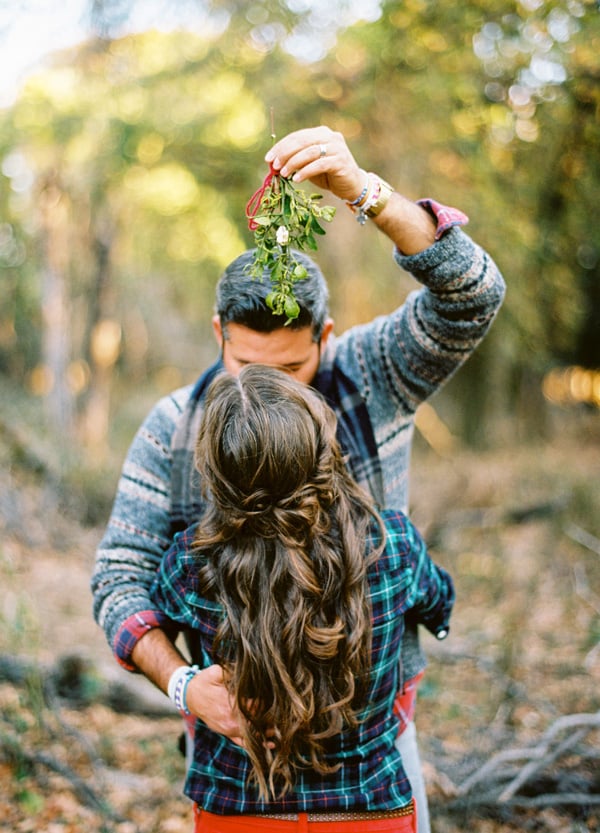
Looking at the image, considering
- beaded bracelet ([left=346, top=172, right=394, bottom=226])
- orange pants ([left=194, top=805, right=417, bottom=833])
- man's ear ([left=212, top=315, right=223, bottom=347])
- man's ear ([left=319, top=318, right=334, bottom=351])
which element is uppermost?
beaded bracelet ([left=346, top=172, right=394, bottom=226])

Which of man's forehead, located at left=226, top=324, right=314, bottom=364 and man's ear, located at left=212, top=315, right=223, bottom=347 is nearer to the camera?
man's forehead, located at left=226, top=324, right=314, bottom=364

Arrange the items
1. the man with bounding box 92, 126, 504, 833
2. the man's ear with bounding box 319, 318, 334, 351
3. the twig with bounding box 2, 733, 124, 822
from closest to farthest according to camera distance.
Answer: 1. the man with bounding box 92, 126, 504, 833
2. the man's ear with bounding box 319, 318, 334, 351
3. the twig with bounding box 2, 733, 124, 822

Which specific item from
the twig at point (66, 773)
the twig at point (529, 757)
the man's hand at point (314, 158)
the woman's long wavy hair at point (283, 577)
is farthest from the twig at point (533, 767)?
the man's hand at point (314, 158)

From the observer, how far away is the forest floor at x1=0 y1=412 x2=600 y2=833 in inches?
118

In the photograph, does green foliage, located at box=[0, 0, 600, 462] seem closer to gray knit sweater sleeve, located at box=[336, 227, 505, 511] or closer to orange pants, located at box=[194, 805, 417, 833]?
gray knit sweater sleeve, located at box=[336, 227, 505, 511]

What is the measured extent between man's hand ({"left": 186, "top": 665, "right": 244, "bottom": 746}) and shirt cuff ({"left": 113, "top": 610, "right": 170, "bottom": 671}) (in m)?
0.19

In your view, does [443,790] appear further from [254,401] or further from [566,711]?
[254,401]

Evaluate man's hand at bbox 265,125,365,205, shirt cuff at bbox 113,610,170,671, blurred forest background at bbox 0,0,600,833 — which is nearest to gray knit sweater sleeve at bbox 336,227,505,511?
man's hand at bbox 265,125,365,205

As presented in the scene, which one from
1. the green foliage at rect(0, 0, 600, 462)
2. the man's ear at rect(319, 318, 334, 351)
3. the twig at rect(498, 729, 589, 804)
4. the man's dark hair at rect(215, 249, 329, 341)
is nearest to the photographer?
the man's dark hair at rect(215, 249, 329, 341)

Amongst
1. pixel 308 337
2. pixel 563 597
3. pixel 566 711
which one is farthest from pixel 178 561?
pixel 563 597

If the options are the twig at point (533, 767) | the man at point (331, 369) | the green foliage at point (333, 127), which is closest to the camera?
Result: the man at point (331, 369)

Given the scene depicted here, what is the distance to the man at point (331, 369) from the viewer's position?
1726 mm

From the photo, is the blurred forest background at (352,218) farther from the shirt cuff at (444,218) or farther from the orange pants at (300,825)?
the shirt cuff at (444,218)

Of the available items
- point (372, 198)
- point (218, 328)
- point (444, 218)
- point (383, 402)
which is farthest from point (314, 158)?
point (383, 402)
